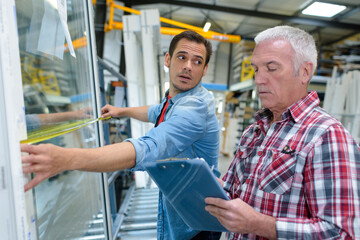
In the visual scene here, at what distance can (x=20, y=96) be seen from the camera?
0.58 metres

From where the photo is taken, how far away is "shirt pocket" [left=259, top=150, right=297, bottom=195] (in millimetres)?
902

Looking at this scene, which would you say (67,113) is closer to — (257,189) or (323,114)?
(257,189)

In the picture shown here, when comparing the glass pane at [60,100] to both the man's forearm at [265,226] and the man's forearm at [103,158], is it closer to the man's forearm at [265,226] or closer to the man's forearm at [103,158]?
the man's forearm at [103,158]

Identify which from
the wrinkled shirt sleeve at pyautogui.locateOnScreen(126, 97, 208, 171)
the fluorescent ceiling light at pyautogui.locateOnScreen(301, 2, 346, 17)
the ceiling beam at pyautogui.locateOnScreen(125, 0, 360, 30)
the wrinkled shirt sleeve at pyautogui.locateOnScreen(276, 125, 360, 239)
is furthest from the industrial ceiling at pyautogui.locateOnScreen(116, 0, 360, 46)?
the wrinkled shirt sleeve at pyautogui.locateOnScreen(276, 125, 360, 239)

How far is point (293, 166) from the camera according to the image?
899 mm

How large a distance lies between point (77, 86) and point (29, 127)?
0.64 meters

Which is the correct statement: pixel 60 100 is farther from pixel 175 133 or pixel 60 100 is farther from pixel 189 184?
pixel 189 184

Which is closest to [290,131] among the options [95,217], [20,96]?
[20,96]

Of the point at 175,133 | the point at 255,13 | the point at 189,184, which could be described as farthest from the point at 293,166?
the point at 255,13

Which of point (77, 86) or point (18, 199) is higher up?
point (77, 86)

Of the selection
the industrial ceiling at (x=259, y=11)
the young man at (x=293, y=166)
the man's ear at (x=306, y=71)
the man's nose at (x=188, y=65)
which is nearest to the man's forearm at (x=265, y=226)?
the young man at (x=293, y=166)

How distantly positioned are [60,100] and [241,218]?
0.87m

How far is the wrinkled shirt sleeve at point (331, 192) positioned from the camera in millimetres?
758

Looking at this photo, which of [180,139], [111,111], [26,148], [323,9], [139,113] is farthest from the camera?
[323,9]
